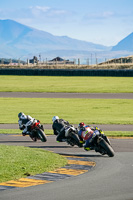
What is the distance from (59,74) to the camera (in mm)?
78875

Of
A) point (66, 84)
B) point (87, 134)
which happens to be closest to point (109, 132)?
point (87, 134)

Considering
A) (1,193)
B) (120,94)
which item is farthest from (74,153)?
(120,94)

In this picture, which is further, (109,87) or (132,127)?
(109,87)

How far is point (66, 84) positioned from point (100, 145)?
171ft

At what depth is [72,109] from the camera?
142 feet

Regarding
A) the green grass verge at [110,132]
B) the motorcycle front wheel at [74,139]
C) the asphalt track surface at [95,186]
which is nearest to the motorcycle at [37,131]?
the motorcycle front wheel at [74,139]

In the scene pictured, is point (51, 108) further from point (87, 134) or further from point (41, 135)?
point (87, 134)

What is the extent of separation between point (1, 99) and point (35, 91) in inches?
397

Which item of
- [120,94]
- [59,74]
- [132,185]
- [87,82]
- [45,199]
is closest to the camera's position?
[45,199]

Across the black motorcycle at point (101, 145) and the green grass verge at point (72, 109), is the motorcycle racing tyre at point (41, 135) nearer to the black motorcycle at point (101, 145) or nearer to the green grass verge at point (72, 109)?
the black motorcycle at point (101, 145)

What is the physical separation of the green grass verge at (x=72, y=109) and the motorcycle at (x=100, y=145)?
13.6 meters

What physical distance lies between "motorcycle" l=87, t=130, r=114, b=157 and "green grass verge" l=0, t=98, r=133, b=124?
536 inches

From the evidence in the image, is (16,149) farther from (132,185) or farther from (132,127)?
(132,127)

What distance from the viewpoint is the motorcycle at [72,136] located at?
2074cm
